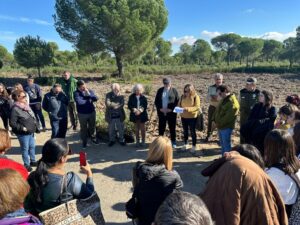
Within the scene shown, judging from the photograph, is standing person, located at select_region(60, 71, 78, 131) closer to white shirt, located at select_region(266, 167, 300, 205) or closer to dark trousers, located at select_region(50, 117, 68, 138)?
dark trousers, located at select_region(50, 117, 68, 138)

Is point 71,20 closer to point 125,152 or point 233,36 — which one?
point 125,152

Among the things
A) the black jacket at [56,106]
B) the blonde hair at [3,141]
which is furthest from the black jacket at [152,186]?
the black jacket at [56,106]

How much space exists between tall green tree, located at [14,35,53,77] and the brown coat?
27.8 metres

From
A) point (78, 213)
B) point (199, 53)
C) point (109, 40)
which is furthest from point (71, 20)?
point (199, 53)

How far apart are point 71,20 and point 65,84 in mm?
22544

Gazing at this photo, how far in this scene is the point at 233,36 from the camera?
99.4 meters

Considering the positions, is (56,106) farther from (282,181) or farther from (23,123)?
(282,181)

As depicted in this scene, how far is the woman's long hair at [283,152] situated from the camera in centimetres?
297

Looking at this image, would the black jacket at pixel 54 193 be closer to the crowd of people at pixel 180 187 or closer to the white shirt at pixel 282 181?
the crowd of people at pixel 180 187

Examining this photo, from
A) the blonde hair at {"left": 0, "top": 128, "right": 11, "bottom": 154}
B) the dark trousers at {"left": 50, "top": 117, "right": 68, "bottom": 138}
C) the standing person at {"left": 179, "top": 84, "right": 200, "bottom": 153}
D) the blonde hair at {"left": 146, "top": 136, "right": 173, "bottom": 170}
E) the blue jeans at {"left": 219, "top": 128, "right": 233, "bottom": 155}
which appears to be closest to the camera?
the blonde hair at {"left": 146, "top": 136, "right": 173, "bottom": 170}

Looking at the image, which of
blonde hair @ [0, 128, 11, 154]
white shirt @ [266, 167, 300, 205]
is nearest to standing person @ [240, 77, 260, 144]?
white shirt @ [266, 167, 300, 205]

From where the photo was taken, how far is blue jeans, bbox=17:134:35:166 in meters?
6.07

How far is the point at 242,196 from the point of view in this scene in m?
2.51

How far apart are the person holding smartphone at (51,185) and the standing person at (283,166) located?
6.12 feet
